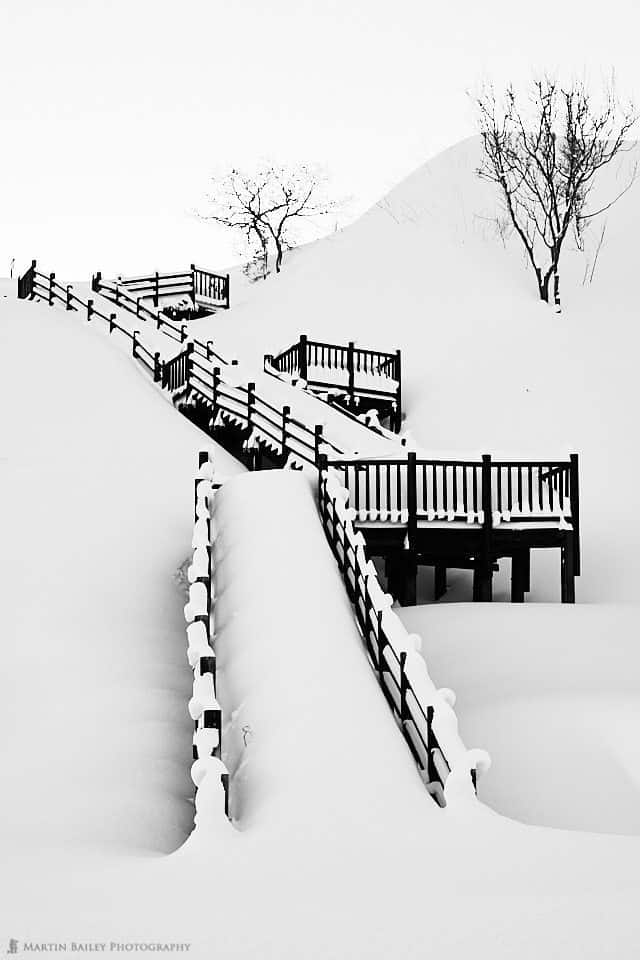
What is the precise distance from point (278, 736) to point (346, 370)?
20.1m

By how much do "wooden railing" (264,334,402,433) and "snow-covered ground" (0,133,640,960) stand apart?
14.2ft

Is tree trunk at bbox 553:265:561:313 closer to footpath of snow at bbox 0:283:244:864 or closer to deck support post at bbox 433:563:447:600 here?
footpath of snow at bbox 0:283:244:864

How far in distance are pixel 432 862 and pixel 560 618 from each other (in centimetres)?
913

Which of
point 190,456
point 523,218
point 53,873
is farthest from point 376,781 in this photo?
point 523,218

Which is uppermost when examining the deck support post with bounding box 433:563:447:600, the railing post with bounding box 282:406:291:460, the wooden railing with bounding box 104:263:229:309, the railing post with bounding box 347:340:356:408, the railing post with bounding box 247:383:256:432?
the wooden railing with bounding box 104:263:229:309

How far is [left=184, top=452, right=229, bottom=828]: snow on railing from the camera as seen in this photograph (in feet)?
22.1

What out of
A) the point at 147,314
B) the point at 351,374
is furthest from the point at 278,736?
the point at 147,314

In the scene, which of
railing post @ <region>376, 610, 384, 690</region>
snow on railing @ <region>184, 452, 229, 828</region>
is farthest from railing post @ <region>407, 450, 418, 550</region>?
railing post @ <region>376, 610, 384, 690</region>

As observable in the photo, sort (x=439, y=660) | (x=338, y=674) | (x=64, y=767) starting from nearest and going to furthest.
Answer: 1. (x=64, y=767)
2. (x=338, y=674)
3. (x=439, y=660)

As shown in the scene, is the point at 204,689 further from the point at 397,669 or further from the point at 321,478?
the point at 321,478

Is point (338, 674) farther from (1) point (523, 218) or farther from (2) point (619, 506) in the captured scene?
(1) point (523, 218)

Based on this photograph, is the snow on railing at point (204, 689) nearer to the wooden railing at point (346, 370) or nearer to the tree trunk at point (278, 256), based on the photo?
the wooden railing at point (346, 370)

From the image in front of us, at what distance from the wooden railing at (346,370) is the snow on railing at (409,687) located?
537 inches

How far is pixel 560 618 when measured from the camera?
14820 millimetres
